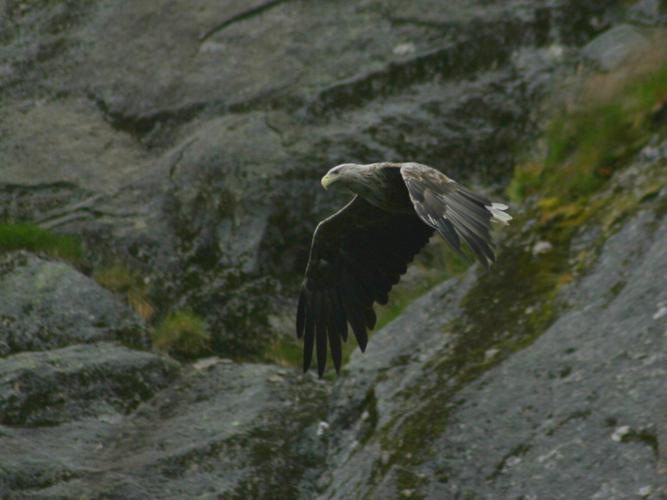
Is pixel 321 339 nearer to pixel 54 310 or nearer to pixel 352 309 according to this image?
pixel 352 309

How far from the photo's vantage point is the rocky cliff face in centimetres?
761

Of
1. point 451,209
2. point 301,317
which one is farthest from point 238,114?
point 451,209

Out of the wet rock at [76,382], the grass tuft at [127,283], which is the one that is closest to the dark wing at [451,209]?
the wet rock at [76,382]

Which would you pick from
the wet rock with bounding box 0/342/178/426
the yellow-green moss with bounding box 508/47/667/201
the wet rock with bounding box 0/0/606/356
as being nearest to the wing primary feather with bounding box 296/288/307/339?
the wet rock with bounding box 0/342/178/426

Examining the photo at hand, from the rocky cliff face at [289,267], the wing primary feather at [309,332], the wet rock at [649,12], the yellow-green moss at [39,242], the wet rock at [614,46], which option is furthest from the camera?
the wet rock at [649,12]

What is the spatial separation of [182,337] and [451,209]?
11.5 feet

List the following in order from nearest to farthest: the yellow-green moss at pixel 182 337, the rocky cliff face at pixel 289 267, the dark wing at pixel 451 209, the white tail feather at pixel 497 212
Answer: the dark wing at pixel 451 209
the white tail feather at pixel 497 212
the rocky cliff face at pixel 289 267
the yellow-green moss at pixel 182 337

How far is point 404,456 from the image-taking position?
25.6 feet

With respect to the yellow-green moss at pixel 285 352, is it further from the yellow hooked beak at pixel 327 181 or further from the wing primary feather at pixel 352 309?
the yellow hooked beak at pixel 327 181

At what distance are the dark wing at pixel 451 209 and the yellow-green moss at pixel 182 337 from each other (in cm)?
312

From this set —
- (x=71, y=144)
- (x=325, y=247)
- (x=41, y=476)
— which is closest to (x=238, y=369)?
(x=325, y=247)

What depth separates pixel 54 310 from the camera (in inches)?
367

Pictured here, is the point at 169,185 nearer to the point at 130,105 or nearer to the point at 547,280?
the point at 130,105

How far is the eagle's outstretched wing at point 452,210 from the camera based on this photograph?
21.4 ft
